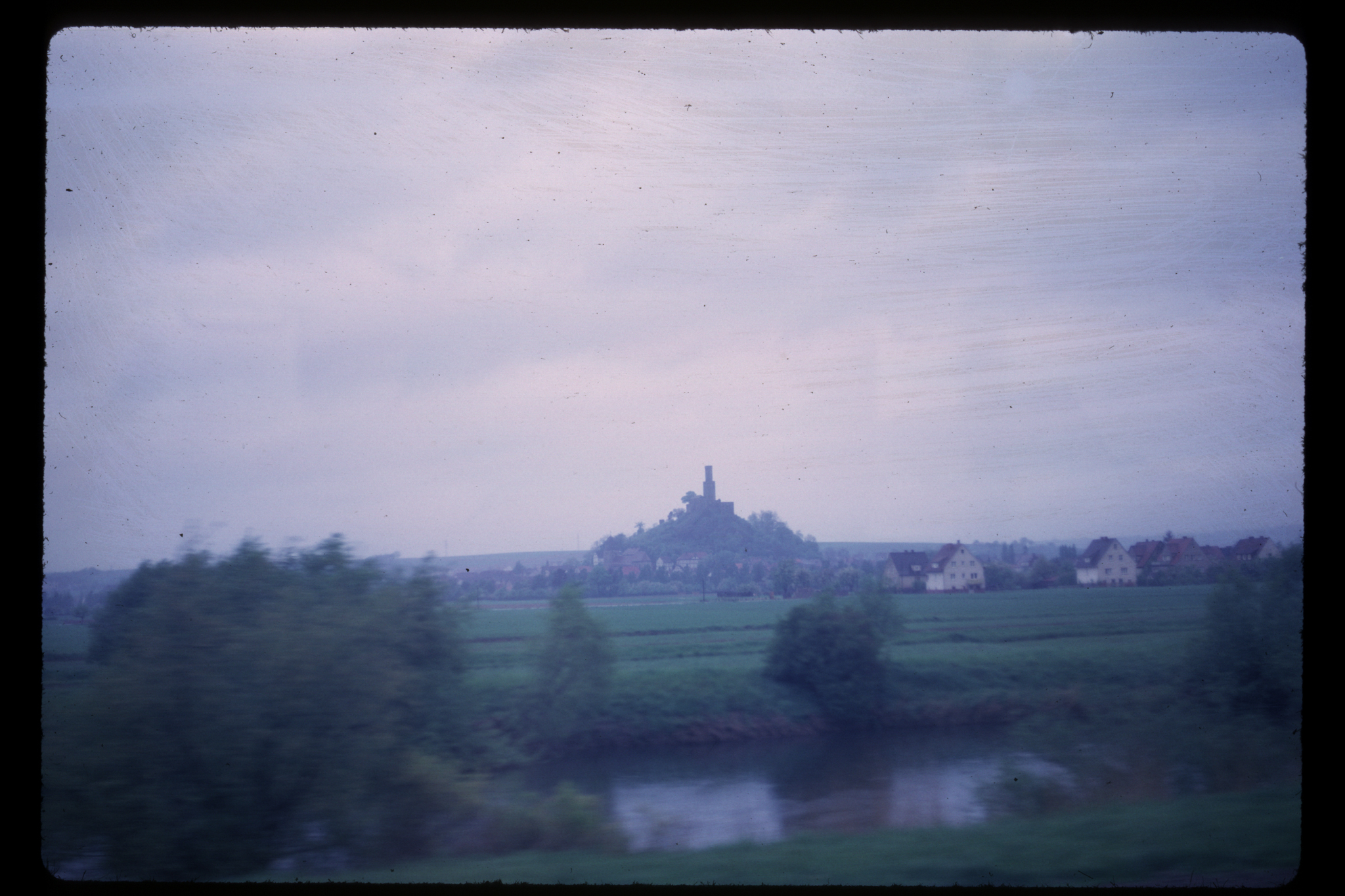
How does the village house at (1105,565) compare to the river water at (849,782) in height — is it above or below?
above

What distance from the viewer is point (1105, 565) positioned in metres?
4.91

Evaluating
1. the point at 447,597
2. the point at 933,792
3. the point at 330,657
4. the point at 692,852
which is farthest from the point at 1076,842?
the point at 330,657

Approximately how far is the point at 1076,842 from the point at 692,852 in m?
1.88

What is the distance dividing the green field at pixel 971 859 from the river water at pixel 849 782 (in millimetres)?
173

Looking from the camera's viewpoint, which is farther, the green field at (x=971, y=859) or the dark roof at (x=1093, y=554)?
the dark roof at (x=1093, y=554)

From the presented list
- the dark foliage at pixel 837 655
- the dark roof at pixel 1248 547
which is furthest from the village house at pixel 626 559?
the dark roof at pixel 1248 547

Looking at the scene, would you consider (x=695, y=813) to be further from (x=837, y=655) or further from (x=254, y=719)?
(x=254, y=719)

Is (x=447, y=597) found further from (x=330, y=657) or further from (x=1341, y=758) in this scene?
(x=1341, y=758)

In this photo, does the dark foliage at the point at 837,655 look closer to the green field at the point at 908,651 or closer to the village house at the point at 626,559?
the green field at the point at 908,651

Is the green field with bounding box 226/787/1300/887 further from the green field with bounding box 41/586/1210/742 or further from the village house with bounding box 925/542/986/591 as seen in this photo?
the village house with bounding box 925/542/986/591

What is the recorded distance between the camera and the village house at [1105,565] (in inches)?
190

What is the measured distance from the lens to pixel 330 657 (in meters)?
4.12

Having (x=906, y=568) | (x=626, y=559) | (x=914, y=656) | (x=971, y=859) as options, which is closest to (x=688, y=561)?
(x=626, y=559)

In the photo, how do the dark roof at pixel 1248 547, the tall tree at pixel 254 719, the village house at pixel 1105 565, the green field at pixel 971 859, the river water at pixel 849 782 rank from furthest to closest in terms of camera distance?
the village house at pixel 1105 565, the dark roof at pixel 1248 547, the river water at pixel 849 782, the tall tree at pixel 254 719, the green field at pixel 971 859
